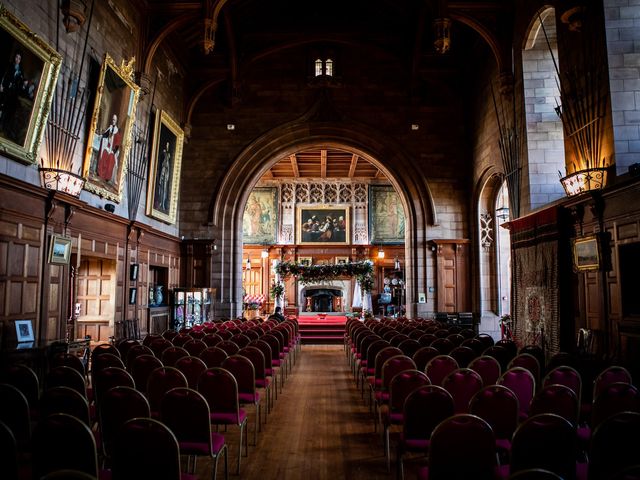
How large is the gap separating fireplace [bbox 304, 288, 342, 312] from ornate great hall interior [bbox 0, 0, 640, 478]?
3.53 meters

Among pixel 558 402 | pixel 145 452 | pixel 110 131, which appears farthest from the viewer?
pixel 110 131

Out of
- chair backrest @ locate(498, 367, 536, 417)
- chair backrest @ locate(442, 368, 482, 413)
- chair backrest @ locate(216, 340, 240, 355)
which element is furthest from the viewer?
chair backrest @ locate(216, 340, 240, 355)

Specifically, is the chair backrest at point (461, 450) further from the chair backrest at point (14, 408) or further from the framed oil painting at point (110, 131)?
the framed oil painting at point (110, 131)

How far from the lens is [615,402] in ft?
12.8

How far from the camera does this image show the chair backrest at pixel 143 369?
18.1 feet

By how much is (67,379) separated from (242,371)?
1834 mm

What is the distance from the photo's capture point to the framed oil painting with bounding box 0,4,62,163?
24.2ft

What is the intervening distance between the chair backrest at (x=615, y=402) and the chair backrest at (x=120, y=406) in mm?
3583

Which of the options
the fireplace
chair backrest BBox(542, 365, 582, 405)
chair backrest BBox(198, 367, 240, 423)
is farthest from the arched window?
the fireplace

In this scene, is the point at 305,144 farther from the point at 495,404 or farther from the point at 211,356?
the point at 495,404

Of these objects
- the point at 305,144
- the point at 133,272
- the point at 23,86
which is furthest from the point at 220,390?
the point at 305,144

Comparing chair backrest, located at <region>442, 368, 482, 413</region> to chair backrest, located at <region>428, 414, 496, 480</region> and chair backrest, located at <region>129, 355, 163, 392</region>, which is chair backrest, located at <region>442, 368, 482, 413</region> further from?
chair backrest, located at <region>129, 355, 163, 392</region>

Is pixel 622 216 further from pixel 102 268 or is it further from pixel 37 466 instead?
pixel 102 268

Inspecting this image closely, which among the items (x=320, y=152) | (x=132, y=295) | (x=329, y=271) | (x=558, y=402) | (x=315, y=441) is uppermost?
(x=320, y=152)
